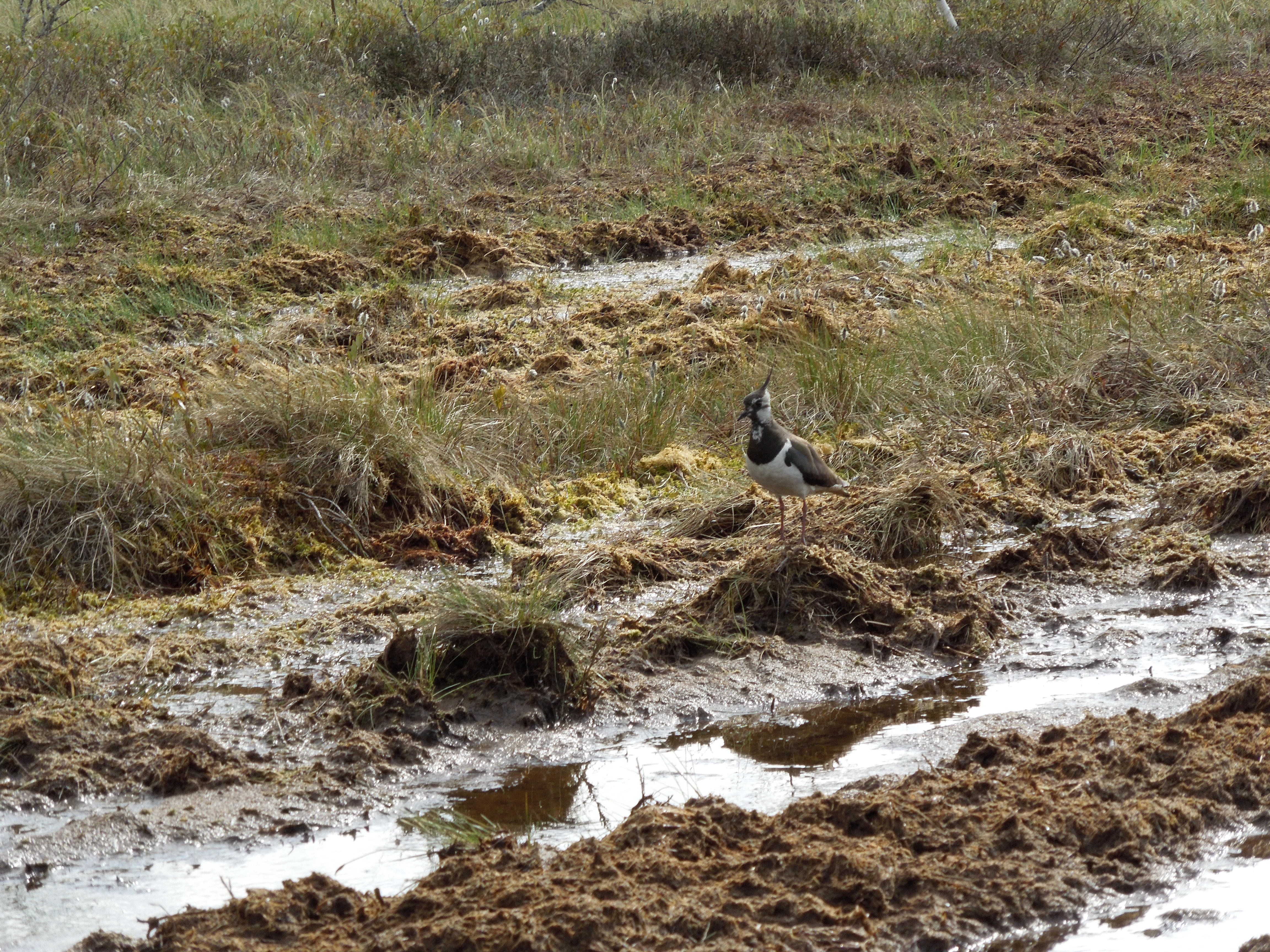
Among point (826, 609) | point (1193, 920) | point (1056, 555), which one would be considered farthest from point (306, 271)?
point (1193, 920)

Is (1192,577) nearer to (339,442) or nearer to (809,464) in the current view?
(809,464)

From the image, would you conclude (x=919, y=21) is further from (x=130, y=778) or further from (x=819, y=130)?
(x=130, y=778)

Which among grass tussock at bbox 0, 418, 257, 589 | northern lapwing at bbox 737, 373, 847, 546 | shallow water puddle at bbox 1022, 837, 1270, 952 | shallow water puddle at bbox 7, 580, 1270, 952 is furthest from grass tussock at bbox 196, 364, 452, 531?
shallow water puddle at bbox 1022, 837, 1270, 952

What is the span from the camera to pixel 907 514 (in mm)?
5863

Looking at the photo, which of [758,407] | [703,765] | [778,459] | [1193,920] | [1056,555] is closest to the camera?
[1193,920]

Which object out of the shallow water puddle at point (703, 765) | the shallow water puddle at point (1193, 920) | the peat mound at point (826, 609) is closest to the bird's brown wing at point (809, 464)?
the peat mound at point (826, 609)

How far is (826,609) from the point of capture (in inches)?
205

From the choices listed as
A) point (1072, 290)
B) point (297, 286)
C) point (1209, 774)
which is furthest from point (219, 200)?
point (1209, 774)

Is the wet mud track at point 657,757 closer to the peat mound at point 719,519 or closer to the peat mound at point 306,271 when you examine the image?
the peat mound at point 719,519

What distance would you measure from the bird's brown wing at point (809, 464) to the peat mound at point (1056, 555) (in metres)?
0.94

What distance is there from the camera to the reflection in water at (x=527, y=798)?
12.8 ft

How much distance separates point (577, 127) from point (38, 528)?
28.7 feet

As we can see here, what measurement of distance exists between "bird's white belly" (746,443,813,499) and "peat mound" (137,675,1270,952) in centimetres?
149

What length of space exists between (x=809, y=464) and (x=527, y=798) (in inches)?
68.6
